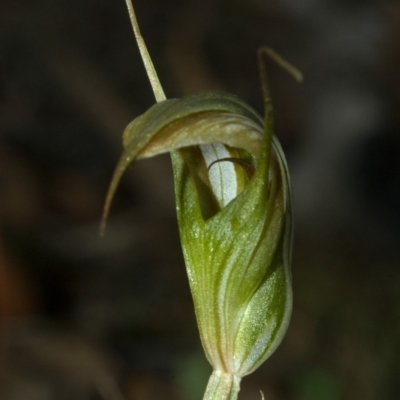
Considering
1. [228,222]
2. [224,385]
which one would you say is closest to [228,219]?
[228,222]

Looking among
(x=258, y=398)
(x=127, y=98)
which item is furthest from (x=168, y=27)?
(x=258, y=398)

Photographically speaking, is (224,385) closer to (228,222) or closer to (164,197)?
(228,222)

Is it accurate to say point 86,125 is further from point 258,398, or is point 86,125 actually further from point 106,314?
point 258,398

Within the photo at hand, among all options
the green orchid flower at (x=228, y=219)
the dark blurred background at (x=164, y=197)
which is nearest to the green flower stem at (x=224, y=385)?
the green orchid flower at (x=228, y=219)

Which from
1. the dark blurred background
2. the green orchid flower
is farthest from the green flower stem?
the dark blurred background

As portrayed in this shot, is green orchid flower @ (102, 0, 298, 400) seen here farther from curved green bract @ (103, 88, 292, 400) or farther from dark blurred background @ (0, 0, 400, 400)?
dark blurred background @ (0, 0, 400, 400)

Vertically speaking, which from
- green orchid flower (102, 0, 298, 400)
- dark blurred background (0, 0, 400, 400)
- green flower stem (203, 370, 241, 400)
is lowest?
dark blurred background (0, 0, 400, 400)

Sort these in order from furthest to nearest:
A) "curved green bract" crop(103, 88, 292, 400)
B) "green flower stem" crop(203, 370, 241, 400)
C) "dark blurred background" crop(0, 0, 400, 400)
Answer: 1. "dark blurred background" crop(0, 0, 400, 400)
2. "green flower stem" crop(203, 370, 241, 400)
3. "curved green bract" crop(103, 88, 292, 400)

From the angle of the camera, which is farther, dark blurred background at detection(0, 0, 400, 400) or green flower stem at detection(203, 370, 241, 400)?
dark blurred background at detection(0, 0, 400, 400)
